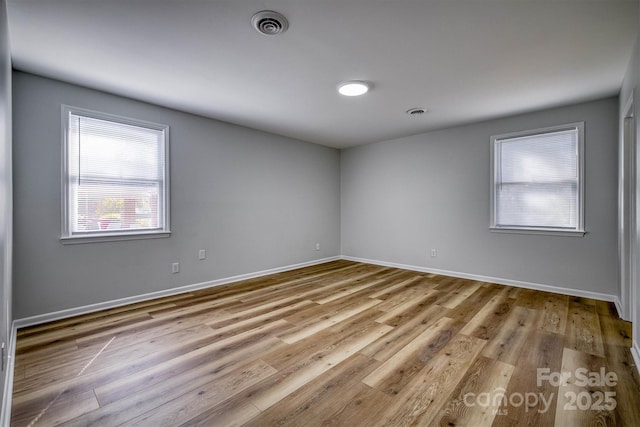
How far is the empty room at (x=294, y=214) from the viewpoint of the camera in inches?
70.9

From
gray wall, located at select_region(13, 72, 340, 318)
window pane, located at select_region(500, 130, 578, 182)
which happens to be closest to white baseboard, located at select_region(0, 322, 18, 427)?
gray wall, located at select_region(13, 72, 340, 318)

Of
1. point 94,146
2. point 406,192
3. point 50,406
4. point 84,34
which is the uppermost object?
point 84,34

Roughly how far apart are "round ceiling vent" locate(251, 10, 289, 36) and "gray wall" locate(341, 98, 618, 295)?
11.7 ft

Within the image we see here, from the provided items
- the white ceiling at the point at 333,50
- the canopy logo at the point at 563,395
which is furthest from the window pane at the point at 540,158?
the canopy logo at the point at 563,395

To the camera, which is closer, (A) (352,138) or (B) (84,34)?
(B) (84,34)

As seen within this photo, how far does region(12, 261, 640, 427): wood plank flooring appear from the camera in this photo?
158 cm

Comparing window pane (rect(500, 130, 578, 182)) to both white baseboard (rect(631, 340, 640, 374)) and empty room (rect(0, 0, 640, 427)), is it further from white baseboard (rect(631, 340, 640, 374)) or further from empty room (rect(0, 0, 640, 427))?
white baseboard (rect(631, 340, 640, 374))

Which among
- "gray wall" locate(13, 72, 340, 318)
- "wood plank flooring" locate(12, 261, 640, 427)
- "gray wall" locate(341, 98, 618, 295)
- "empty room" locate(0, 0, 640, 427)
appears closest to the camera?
"wood plank flooring" locate(12, 261, 640, 427)

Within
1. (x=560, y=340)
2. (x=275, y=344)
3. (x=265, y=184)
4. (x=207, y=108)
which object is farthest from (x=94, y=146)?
(x=560, y=340)

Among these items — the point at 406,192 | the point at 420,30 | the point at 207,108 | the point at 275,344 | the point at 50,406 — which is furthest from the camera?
the point at 406,192

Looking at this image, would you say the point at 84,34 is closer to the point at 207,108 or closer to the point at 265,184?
the point at 207,108

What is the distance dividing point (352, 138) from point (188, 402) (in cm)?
465

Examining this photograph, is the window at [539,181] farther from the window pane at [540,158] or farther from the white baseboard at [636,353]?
the white baseboard at [636,353]

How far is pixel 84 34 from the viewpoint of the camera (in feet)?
7.01
